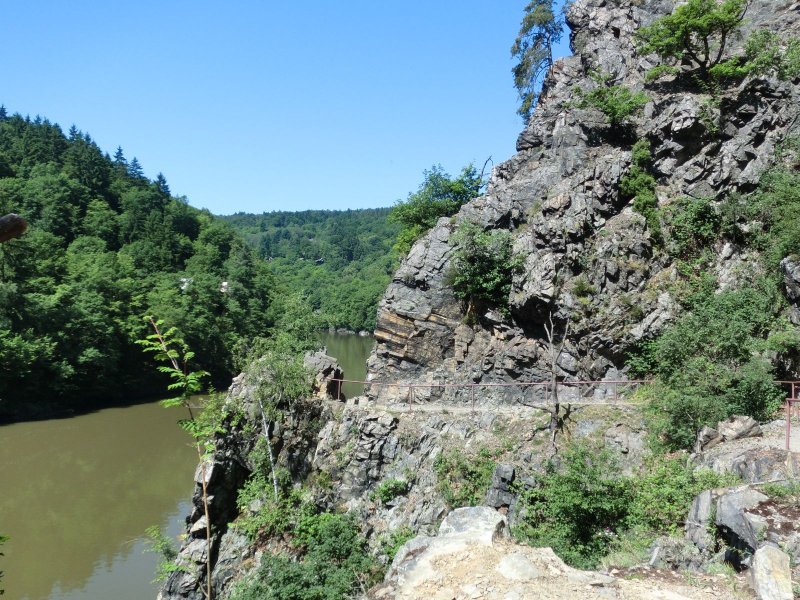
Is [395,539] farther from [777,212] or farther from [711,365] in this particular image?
[777,212]

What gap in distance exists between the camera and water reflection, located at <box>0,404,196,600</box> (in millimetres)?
19703

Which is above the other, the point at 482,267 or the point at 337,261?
the point at 337,261

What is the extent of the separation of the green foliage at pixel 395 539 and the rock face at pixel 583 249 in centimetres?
558

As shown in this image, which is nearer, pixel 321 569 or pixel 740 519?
pixel 740 519

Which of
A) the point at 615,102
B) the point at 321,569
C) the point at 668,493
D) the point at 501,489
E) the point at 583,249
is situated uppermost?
the point at 615,102

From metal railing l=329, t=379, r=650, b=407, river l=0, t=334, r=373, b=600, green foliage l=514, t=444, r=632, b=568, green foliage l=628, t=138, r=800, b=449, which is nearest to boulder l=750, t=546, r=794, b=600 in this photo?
green foliage l=514, t=444, r=632, b=568

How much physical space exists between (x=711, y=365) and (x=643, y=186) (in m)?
8.63

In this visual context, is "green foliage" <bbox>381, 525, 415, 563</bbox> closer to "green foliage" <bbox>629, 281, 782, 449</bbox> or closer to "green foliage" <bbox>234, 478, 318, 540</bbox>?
"green foliage" <bbox>234, 478, 318, 540</bbox>

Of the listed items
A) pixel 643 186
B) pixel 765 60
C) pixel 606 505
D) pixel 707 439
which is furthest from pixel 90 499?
pixel 765 60

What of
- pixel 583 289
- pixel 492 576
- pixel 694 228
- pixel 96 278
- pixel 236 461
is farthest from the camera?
pixel 96 278

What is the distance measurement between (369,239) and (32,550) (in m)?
143

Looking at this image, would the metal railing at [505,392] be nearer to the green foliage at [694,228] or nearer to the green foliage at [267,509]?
the green foliage at [267,509]

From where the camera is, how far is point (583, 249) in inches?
784

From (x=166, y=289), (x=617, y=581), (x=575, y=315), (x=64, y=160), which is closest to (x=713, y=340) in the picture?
(x=575, y=315)
